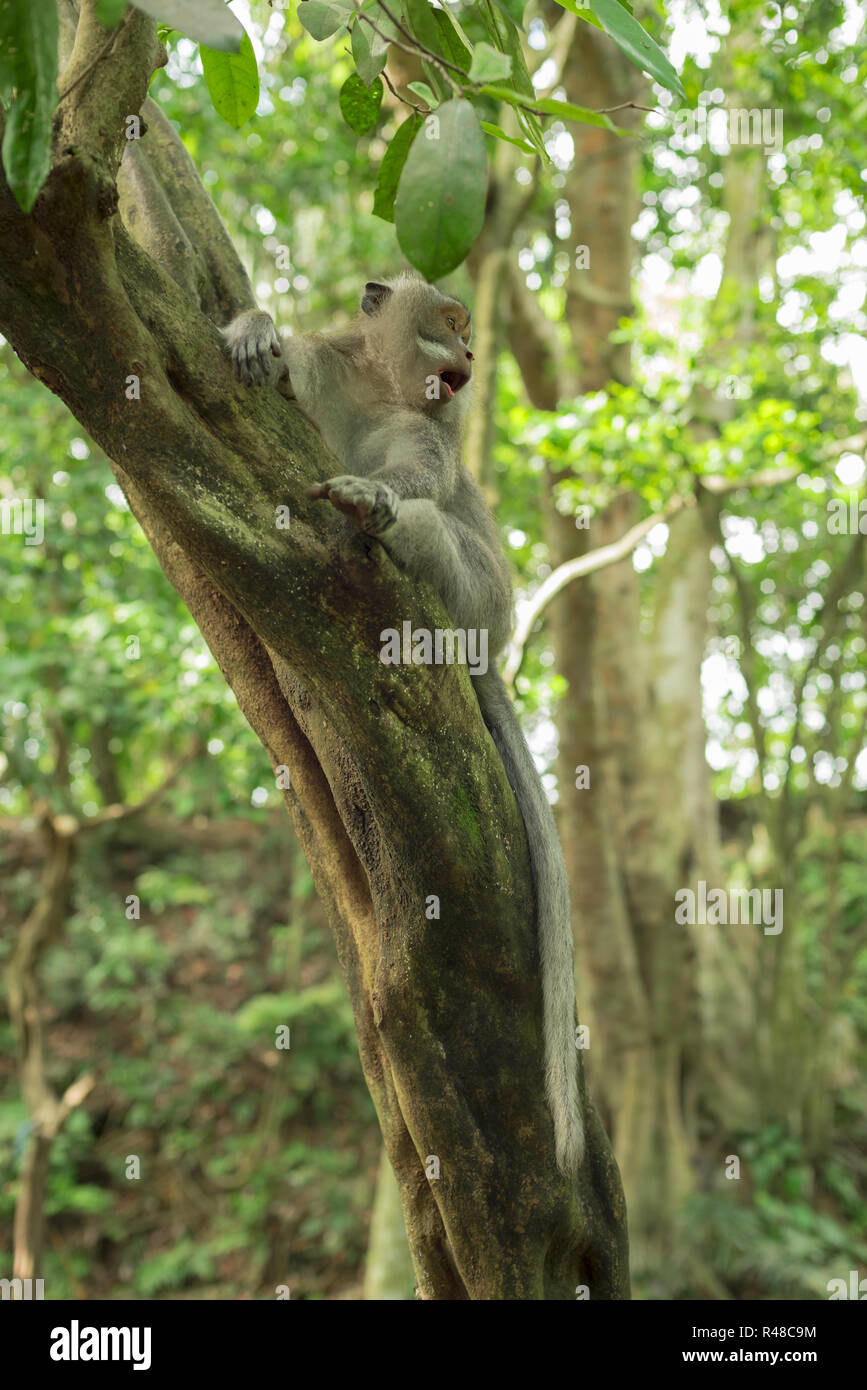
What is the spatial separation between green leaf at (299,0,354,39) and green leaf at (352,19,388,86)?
0.43ft

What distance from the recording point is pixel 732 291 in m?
7.25

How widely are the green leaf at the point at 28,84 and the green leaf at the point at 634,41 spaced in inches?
24.3

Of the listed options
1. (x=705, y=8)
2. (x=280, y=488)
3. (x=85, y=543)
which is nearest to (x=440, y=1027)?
(x=280, y=488)

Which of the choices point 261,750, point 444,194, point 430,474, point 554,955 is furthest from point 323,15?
point 261,750

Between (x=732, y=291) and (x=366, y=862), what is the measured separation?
6.02 meters

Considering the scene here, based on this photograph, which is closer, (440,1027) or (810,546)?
(440,1027)

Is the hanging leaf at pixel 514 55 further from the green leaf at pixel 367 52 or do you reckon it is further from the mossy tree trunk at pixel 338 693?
the mossy tree trunk at pixel 338 693

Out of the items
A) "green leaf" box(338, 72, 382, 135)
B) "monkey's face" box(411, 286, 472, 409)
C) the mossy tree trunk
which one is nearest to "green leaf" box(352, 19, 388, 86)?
"green leaf" box(338, 72, 382, 135)

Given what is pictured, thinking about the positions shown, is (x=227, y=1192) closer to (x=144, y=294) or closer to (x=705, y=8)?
(x=144, y=294)

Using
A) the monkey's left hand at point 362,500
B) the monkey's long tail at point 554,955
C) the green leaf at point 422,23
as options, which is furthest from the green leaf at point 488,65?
the monkey's long tail at point 554,955

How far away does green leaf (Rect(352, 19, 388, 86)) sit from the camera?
174 centimetres

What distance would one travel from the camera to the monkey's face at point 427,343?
325 cm

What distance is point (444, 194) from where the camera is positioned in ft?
3.79

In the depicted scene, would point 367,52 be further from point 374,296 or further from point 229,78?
point 374,296
